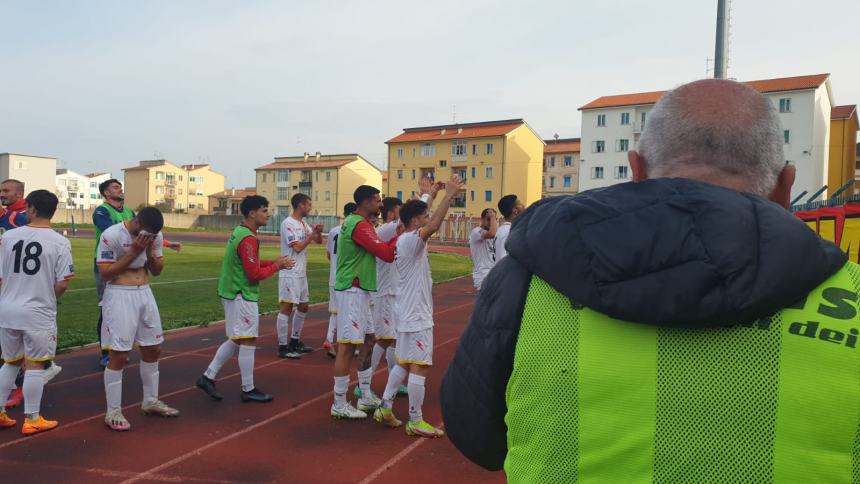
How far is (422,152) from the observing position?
229ft

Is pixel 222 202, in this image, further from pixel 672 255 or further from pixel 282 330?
pixel 672 255

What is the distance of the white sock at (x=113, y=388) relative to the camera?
19.1 ft

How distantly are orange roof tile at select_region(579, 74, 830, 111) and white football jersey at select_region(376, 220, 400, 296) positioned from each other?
3850 centimetres

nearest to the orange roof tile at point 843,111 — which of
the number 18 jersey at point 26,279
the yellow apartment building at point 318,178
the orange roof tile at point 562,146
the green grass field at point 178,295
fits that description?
the orange roof tile at point 562,146

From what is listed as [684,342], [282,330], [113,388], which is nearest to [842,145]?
[282,330]

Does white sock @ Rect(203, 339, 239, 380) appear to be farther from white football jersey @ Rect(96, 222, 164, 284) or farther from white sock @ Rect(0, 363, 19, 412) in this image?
white sock @ Rect(0, 363, 19, 412)

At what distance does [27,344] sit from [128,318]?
93 centimetres

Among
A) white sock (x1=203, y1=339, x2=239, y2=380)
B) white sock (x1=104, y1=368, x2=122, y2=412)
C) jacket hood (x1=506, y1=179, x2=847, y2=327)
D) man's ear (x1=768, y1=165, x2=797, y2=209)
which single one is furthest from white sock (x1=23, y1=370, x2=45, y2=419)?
man's ear (x1=768, y1=165, x2=797, y2=209)

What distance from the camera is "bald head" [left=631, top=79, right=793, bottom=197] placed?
54.8 inches

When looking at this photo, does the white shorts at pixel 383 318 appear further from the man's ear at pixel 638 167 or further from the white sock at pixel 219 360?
the man's ear at pixel 638 167

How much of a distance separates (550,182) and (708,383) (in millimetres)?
74895

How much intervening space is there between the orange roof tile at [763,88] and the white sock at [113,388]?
41.3m

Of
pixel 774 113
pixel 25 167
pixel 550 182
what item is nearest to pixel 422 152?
pixel 550 182

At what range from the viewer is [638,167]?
1530mm
